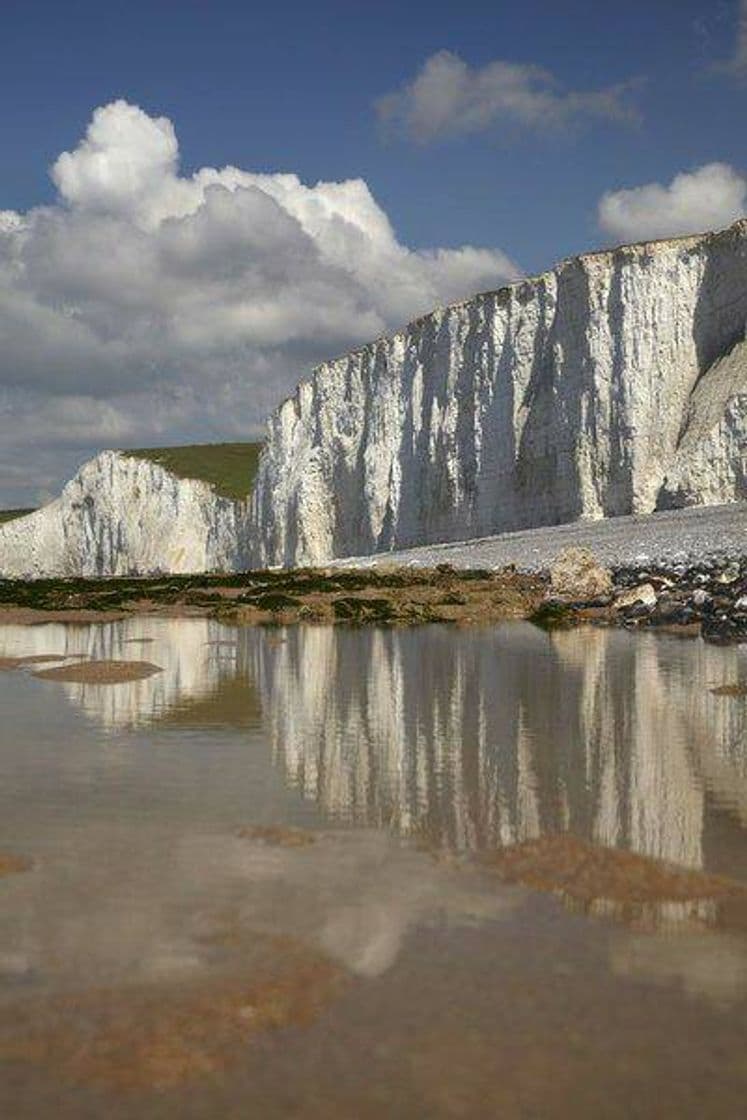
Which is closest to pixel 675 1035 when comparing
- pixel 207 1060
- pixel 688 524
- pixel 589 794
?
pixel 207 1060

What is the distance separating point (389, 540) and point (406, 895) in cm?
6835

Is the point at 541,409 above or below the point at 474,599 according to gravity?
above

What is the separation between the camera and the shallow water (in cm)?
387

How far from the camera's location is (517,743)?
10.4 m

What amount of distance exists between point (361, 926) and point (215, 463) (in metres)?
122

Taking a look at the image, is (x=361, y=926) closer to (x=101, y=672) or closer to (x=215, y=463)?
(x=101, y=672)

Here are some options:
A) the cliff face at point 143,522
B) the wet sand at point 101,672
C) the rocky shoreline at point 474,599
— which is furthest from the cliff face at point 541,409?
the wet sand at point 101,672

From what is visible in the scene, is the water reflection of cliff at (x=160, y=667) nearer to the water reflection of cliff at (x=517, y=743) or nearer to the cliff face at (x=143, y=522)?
the water reflection of cliff at (x=517, y=743)

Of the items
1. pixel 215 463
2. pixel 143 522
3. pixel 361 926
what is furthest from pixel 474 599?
pixel 215 463

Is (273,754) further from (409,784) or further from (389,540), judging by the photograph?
(389,540)

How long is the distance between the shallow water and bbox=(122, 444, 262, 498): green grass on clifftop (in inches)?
3729

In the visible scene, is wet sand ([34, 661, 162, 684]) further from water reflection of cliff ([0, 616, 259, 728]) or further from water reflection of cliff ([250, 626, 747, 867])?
water reflection of cliff ([250, 626, 747, 867])

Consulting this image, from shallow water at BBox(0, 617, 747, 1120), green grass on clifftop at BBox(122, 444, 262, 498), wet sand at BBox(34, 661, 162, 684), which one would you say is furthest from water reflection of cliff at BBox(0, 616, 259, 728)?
green grass on clifftop at BBox(122, 444, 262, 498)

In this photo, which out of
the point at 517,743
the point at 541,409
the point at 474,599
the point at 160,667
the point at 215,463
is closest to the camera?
the point at 517,743
